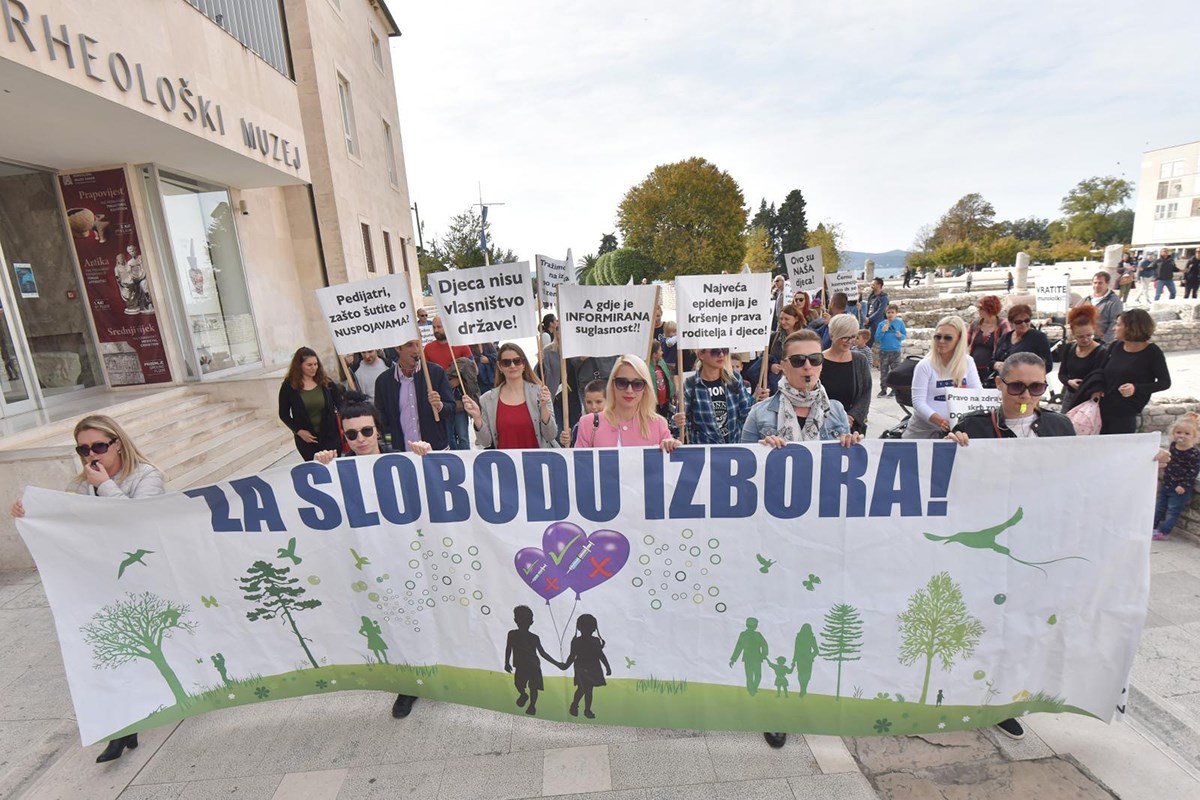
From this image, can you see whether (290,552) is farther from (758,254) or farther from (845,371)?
(758,254)

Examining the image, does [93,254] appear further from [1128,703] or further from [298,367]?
[1128,703]

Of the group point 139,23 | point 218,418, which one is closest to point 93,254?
point 218,418

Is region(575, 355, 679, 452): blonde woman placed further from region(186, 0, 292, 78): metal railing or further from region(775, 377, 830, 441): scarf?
region(186, 0, 292, 78): metal railing

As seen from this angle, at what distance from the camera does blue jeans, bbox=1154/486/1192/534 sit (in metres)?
4.44

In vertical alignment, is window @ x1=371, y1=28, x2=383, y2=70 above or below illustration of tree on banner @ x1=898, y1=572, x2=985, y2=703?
above

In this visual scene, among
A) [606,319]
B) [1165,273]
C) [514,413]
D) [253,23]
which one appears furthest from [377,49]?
[1165,273]

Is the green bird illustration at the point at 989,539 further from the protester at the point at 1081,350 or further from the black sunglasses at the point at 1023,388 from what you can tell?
the protester at the point at 1081,350

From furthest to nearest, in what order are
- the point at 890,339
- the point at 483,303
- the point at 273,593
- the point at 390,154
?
the point at 390,154
the point at 890,339
the point at 483,303
the point at 273,593

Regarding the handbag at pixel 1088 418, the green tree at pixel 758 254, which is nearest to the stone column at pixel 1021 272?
the handbag at pixel 1088 418

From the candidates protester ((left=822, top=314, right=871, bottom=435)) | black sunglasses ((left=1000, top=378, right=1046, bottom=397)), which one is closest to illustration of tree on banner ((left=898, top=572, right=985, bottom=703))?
black sunglasses ((left=1000, top=378, right=1046, bottom=397))

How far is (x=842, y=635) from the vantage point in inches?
107

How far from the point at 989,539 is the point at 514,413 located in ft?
9.57

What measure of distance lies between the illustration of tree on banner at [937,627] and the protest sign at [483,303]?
273 cm

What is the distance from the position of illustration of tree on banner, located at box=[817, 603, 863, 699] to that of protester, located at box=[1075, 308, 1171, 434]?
3404 millimetres
